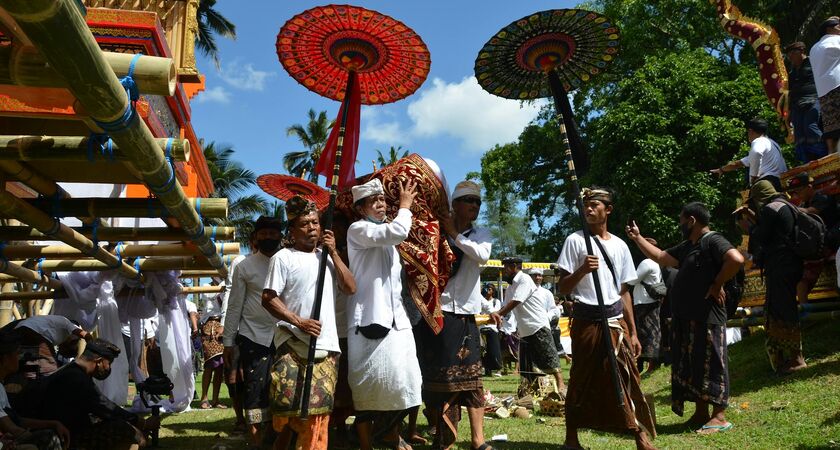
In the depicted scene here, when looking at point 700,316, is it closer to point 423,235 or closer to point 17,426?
point 423,235

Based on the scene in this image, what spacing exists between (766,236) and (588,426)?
3.11 m

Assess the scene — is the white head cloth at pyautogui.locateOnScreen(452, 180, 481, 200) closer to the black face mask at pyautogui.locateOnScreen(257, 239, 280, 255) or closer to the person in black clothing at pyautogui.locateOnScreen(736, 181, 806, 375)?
the black face mask at pyautogui.locateOnScreen(257, 239, 280, 255)

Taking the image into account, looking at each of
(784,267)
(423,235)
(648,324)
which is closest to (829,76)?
(784,267)

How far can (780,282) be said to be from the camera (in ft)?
20.7

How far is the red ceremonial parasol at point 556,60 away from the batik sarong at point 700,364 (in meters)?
1.19

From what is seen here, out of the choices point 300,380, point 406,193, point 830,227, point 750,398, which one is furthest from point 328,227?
point 830,227

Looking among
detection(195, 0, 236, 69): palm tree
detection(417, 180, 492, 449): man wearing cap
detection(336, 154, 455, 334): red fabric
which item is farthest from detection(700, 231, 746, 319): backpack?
detection(195, 0, 236, 69): palm tree

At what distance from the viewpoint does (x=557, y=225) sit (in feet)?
90.2

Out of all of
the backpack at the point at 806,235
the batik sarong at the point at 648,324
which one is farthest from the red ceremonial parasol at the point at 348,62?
the batik sarong at the point at 648,324

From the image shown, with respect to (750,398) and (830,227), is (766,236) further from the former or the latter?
(750,398)

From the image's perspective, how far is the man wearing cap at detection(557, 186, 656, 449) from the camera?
465cm

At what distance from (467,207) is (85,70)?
3200mm

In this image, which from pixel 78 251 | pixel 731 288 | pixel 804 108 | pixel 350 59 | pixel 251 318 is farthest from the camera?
pixel 804 108

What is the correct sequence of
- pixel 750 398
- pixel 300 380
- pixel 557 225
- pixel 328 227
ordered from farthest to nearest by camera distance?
pixel 557 225
pixel 750 398
pixel 328 227
pixel 300 380
